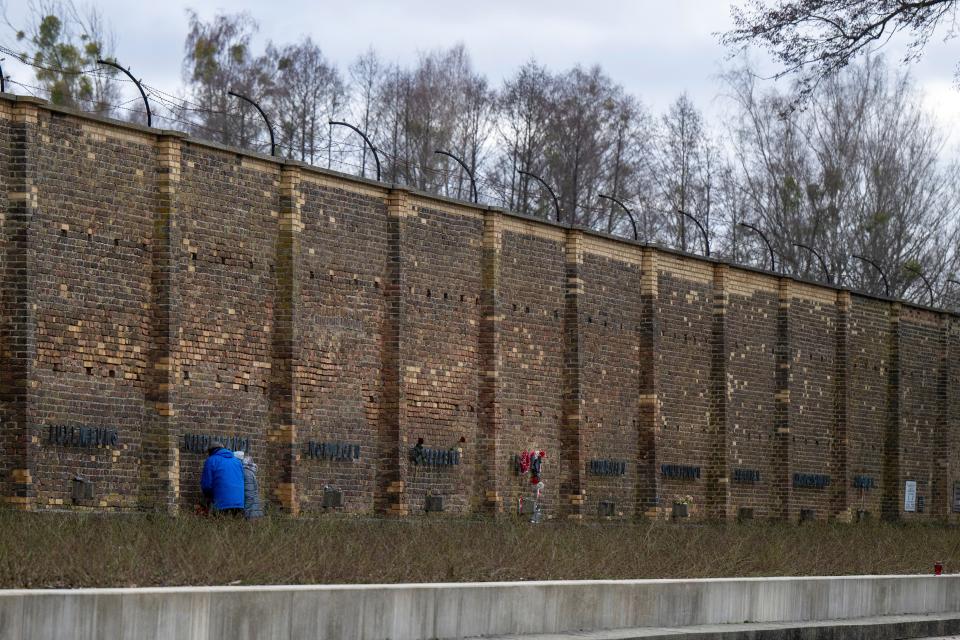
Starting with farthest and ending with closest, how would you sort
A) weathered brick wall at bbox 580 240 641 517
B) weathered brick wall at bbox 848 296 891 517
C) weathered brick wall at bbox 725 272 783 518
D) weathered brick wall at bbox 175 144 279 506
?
weathered brick wall at bbox 848 296 891 517
weathered brick wall at bbox 725 272 783 518
weathered brick wall at bbox 580 240 641 517
weathered brick wall at bbox 175 144 279 506

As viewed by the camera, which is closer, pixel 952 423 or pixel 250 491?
pixel 250 491

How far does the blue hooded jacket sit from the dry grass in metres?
2.17

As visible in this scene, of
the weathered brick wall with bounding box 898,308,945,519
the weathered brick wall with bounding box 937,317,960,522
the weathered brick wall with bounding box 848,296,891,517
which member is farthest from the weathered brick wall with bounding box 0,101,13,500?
the weathered brick wall with bounding box 937,317,960,522

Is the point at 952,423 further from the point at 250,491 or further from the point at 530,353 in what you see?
the point at 250,491

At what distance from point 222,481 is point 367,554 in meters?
7.47

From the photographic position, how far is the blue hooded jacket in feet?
66.4

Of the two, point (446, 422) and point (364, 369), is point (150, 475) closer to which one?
point (364, 369)

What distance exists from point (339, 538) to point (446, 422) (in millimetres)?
10908

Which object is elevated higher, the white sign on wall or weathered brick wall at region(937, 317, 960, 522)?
weathered brick wall at region(937, 317, 960, 522)

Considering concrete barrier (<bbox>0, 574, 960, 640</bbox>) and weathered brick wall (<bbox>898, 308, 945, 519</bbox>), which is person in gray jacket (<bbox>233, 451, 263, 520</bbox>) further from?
weathered brick wall (<bbox>898, 308, 945, 519</bbox>)

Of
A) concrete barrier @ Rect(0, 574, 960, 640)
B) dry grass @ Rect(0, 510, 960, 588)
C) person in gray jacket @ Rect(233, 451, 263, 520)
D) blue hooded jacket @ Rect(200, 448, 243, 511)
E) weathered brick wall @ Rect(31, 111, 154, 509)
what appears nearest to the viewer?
concrete barrier @ Rect(0, 574, 960, 640)

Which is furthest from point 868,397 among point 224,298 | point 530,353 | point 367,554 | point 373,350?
point 367,554

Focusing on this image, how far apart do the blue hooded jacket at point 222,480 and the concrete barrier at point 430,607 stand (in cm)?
833

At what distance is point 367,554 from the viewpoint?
13.2m
